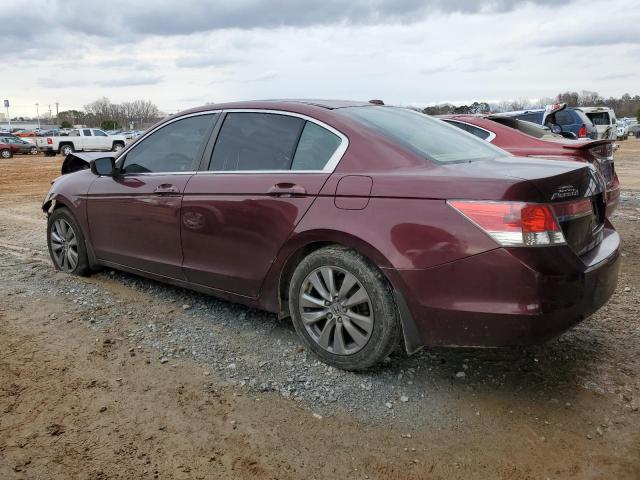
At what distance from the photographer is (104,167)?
456 cm

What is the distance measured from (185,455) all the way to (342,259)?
1292 millimetres

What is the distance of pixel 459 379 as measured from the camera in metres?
3.18

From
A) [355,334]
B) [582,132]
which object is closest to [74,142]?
[582,132]

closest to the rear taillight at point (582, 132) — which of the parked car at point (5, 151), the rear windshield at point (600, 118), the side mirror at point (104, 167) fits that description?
the rear windshield at point (600, 118)

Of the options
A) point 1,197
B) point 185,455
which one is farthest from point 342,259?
point 1,197

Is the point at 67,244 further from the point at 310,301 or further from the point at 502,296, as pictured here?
the point at 502,296

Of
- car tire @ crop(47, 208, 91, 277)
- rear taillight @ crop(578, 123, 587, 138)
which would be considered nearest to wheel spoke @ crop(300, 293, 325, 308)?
car tire @ crop(47, 208, 91, 277)

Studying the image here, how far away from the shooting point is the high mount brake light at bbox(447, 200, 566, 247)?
2588mm

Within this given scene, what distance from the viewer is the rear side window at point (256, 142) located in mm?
3559

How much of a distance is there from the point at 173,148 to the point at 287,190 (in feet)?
4.53

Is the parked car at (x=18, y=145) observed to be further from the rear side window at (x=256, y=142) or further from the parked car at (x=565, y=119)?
the rear side window at (x=256, y=142)

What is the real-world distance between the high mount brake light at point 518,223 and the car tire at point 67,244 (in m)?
3.84

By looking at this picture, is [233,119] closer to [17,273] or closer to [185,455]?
[185,455]

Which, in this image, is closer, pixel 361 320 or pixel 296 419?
pixel 296 419
